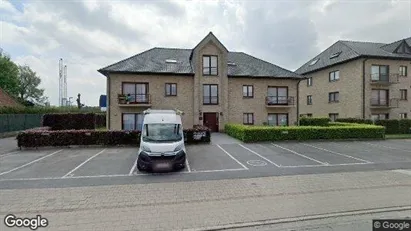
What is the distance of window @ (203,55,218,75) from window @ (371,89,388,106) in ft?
58.6

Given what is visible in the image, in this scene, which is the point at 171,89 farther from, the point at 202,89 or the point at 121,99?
the point at 121,99

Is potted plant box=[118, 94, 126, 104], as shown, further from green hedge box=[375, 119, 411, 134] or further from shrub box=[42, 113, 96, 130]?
green hedge box=[375, 119, 411, 134]

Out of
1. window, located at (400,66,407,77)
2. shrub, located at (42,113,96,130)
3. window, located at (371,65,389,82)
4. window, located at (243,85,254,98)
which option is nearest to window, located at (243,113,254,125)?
window, located at (243,85,254,98)

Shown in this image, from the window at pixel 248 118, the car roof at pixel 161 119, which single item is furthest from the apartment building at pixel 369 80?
the car roof at pixel 161 119

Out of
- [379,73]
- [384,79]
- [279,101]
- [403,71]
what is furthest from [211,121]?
[403,71]

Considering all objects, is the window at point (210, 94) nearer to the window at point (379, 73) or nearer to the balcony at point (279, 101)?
the balcony at point (279, 101)

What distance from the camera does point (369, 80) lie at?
26.2m

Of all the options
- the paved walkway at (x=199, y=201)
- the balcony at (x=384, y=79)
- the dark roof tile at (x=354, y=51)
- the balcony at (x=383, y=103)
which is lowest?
the paved walkway at (x=199, y=201)

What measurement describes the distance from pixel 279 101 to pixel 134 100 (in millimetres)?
14021

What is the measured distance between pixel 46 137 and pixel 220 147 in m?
10.7

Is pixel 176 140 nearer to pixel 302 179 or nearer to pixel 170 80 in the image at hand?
pixel 302 179

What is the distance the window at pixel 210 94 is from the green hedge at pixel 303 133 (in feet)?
16.9

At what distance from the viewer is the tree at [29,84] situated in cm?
6744

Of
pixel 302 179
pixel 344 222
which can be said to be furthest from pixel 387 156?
pixel 344 222
